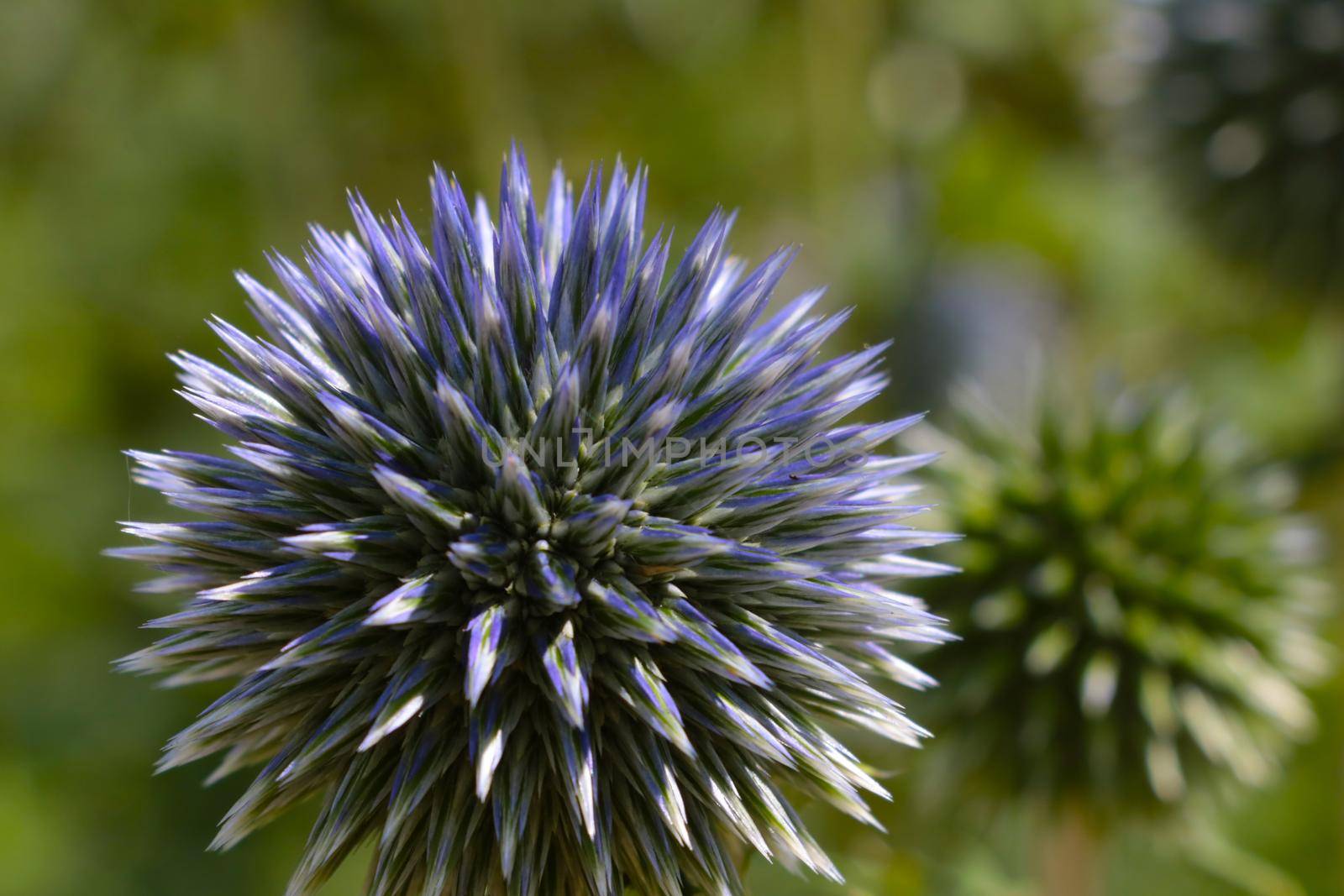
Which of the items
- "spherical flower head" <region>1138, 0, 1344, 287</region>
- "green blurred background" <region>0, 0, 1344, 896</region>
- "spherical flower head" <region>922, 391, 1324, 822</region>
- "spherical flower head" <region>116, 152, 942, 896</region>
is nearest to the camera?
"spherical flower head" <region>116, 152, 942, 896</region>

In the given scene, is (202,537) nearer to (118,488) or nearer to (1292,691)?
(1292,691)

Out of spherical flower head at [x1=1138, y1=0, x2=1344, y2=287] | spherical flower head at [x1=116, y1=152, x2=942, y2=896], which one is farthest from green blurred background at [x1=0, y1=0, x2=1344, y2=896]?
spherical flower head at [x1=116, y1=152, x2=942, y2=896]

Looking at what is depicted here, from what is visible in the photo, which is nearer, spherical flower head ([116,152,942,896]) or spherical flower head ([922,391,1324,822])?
spherical flower head ([116,152,942,896])

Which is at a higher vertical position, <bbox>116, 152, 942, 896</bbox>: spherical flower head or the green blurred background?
the green blurred background

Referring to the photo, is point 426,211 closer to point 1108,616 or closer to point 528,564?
point 1108,616

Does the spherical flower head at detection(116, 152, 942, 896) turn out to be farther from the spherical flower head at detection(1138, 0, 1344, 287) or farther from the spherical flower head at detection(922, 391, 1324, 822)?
the spherical flower head at detection(1138, 0, 1344, 287)

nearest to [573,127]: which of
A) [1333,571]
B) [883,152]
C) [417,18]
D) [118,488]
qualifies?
[417,18]
